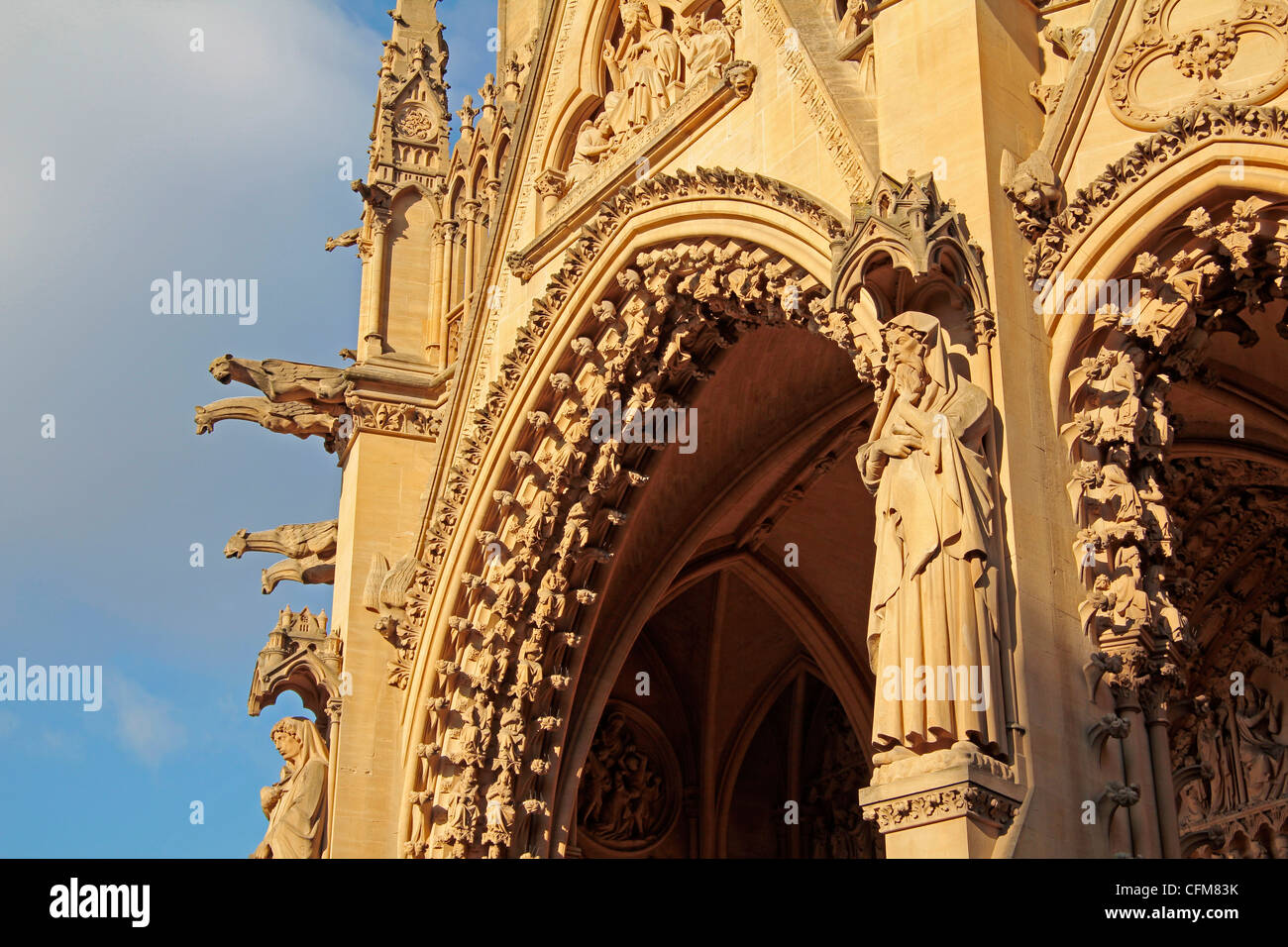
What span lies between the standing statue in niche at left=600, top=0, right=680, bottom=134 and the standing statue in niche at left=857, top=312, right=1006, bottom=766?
5.18m

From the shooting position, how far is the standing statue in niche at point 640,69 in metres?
14.0

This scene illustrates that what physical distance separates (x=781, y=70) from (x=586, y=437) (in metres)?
3.18

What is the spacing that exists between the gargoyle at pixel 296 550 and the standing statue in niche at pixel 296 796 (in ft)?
4.94

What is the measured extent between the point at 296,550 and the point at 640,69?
16.8ft

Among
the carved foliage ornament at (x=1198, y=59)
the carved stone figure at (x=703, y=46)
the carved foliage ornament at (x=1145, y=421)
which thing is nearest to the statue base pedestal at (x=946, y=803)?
the carved foliage ornament at (x=1145, y=421)

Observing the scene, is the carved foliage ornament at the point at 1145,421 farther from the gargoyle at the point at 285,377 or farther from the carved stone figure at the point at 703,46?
the gargoyle at the point at 285,377

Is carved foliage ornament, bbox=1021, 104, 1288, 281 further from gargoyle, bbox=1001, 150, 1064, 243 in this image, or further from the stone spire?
the stone spire

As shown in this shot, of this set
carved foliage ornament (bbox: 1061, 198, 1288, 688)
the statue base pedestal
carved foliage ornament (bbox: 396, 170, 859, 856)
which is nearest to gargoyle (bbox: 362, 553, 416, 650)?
carved foliage ornament (bbox: 396, 170, 859, 856)

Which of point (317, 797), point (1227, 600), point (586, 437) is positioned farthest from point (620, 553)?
point (1227, 600)

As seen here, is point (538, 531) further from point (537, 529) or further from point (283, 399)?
point (283, 399)

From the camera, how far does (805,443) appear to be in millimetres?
15500

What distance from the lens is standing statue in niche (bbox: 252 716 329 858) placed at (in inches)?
570

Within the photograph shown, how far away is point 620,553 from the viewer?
14.8m
